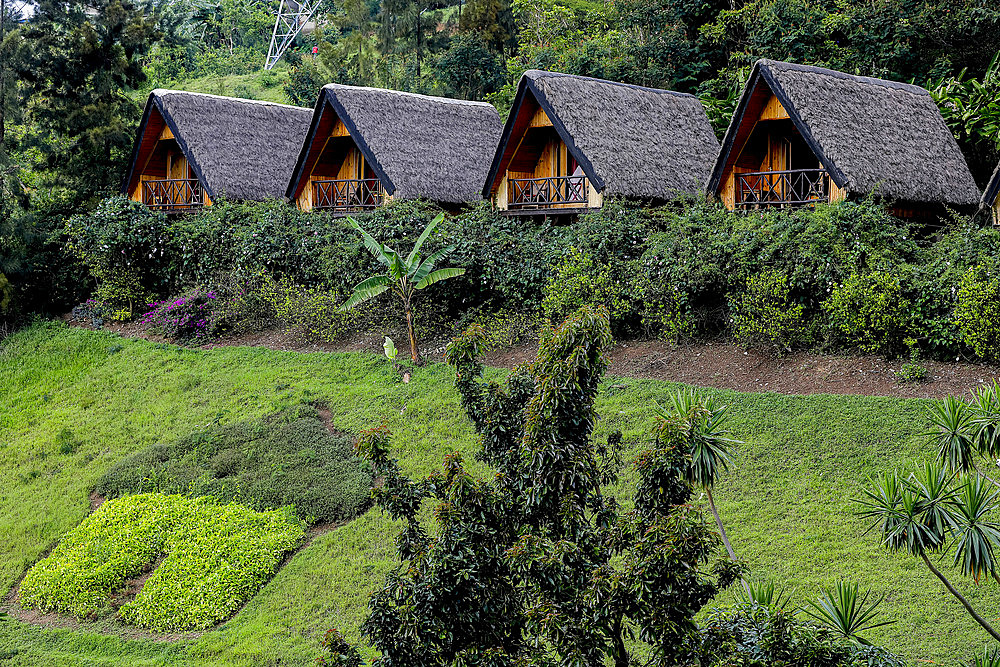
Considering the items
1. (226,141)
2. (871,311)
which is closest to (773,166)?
(871,311)

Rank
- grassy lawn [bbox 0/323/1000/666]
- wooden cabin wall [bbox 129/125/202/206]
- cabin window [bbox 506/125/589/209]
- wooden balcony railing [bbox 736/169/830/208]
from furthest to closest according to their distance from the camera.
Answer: wooden cabin wall [bbox 129/125/202/206] → cabin window [bbox 506/125/589/209] → wooden balcony railing [bbox 736/169/830/208] → grassy lawn [bbox 0/323/1000/666]

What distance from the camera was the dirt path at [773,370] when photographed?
1180 centimetres

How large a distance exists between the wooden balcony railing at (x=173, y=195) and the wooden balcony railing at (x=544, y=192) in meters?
7.93

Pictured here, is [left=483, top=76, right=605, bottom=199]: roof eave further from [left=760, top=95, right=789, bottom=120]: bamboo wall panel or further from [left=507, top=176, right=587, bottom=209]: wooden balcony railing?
[left=760, top=95, right=789, bottom=120]: bamboo wall panel

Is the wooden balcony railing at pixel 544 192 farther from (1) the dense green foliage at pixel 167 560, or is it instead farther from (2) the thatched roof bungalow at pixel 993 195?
(1) the dense green foliage at pixel 167 560

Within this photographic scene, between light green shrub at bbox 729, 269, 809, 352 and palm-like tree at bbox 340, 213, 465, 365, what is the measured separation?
445 cm

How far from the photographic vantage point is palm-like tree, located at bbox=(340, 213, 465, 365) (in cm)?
1536

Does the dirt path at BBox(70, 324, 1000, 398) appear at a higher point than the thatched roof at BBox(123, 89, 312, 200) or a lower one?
lower

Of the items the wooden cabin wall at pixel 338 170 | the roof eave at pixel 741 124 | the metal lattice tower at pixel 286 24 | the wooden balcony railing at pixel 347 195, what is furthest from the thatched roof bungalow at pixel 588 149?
the metal lattice tower at pixel 286 24

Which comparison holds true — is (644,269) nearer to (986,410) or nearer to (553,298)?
(553,298)

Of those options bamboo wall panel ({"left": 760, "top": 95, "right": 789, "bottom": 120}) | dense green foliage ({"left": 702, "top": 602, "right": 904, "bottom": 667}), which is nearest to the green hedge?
bamboo wall panel ({"left": 760, "top": 95, "right": 789, "bottom": 120})

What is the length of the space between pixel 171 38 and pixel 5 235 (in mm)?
7437

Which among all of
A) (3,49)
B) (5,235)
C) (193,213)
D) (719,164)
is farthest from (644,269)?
(3,49)

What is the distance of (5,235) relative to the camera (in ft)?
66.8
